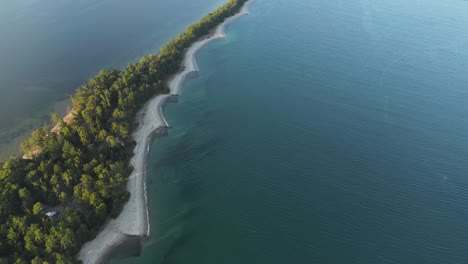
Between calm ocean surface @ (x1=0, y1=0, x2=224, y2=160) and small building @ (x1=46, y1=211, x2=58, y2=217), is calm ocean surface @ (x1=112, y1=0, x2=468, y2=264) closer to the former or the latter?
small building @ (x1=46, y1=211, x2=58, y2=217)

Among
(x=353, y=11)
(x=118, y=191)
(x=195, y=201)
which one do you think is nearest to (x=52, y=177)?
(x=118, y=191)

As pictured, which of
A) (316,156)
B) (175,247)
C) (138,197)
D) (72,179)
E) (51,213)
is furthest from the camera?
(316,156)

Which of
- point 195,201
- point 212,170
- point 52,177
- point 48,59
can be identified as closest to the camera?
point 52,177

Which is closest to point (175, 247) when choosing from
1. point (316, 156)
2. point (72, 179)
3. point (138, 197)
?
point (138, 197)

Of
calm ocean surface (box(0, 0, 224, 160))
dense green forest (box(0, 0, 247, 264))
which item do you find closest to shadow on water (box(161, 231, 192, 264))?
dense green forest (box(0, 0, 247, 264))

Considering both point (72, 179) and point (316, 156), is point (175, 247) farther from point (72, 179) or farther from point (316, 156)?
point (316, 156)

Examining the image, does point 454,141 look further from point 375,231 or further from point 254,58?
point 254,58
